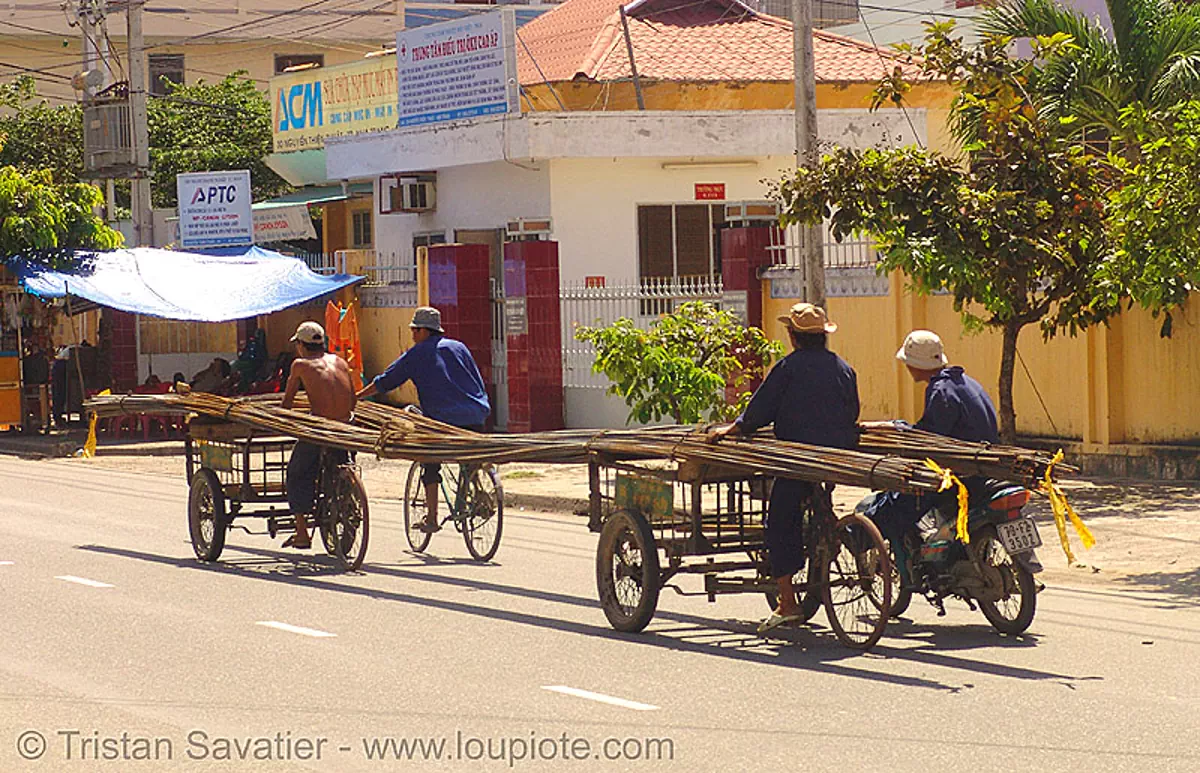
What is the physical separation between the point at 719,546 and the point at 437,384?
4636 mm

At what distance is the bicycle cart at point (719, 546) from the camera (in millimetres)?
9922

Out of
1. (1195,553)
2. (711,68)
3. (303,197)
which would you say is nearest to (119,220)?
(303,197)

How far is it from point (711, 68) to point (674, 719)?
2542 centimetres

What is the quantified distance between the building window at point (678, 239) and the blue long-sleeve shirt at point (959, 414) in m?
19.1

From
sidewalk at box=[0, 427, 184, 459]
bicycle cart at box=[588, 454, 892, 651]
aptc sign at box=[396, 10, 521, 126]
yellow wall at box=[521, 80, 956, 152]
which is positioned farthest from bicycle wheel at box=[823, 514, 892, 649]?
yellow wall at box=[521, 80, 956, 152]

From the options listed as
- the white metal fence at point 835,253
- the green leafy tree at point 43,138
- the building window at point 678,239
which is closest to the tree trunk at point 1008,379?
the white metal fence at point 835,253

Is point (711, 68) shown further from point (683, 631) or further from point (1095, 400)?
point (683, 631)

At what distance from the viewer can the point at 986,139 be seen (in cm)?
1739

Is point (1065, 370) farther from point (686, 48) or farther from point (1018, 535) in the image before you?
point (686, 48)

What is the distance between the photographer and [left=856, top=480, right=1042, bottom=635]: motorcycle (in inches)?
400

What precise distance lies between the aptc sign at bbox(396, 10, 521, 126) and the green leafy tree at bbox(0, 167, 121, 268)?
543 centimetres

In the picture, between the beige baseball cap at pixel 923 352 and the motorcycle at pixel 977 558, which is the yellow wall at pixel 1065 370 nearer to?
the beige baseball cap at pixel 923 352

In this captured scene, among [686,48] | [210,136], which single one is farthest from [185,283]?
[210,136]

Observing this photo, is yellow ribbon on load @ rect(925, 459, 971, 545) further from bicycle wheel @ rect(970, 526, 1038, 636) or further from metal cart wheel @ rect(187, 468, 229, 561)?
metal cart wheel @ rect(187, 468, 229, 561)
